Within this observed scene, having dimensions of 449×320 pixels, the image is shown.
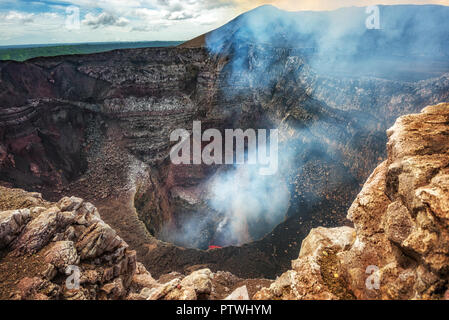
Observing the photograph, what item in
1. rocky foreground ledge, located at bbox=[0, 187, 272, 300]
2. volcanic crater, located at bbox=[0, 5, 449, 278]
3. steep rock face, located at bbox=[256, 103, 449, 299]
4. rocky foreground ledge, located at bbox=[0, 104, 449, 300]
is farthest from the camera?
volcanic crater, located at bbox=[0, 5, 449, 278]

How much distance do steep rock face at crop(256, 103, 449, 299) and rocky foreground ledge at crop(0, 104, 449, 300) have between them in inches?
0.8

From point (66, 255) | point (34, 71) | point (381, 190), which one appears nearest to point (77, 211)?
point (66, 255)

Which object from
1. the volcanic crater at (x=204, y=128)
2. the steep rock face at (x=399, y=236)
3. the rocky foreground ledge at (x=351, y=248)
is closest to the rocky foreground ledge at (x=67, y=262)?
the rocky foreground ledge at (x=351, y=248)

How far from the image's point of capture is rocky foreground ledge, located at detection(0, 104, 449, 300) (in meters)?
4.88

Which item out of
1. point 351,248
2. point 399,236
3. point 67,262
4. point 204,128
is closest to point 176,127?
point 204,128

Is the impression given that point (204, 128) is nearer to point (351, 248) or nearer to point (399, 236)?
point (351, 248)

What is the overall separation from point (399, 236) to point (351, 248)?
1.73 meters

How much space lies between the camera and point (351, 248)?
278 inches

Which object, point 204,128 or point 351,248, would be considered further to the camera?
point 204,128

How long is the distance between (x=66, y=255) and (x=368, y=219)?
1058cm

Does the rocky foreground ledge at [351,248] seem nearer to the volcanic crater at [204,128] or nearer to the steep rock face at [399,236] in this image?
the steep rock face at [399,236]

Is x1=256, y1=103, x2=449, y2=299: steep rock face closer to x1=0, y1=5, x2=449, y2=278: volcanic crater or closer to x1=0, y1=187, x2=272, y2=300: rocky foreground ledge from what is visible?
x1=0, y1=187, x2=272, y2=300: rocky foreground ledge

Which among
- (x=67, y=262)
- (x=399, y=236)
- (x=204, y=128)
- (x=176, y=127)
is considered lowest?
(x=67, y=262)

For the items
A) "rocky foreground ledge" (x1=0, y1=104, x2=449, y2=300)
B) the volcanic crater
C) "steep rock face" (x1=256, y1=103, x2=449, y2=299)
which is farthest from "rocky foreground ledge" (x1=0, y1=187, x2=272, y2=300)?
the volcanic crater
